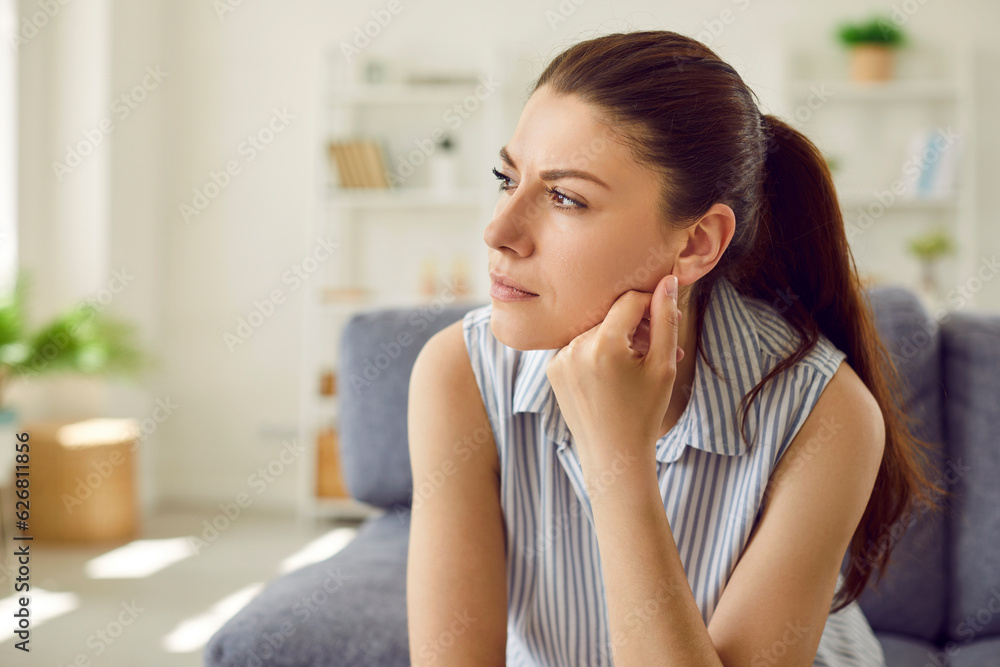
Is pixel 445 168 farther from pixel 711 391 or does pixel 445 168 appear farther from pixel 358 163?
pixel 711 391

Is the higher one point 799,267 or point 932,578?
point 799,267

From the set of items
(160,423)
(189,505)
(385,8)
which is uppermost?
(385,8)

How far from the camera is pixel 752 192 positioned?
1.04 m

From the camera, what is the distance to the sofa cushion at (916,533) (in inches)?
55.0

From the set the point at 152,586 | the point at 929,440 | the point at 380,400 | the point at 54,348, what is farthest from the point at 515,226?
the point at 54,348

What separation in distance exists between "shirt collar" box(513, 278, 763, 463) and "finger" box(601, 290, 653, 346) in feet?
0.44

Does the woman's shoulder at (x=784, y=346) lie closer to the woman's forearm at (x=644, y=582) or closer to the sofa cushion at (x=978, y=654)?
the woman's forearm at (x=644, y=582)

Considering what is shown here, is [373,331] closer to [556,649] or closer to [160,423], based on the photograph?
[556,649]

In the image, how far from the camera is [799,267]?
3.67 ft

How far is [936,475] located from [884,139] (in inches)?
115

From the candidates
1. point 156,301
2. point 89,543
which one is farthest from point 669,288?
point 156,301

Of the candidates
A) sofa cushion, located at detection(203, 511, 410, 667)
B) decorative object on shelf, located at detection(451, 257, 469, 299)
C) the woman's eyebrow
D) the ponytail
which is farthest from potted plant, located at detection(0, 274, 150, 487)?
the ponytail

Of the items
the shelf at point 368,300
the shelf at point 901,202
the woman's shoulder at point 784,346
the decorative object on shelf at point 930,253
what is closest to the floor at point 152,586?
the shelf at point 368,300

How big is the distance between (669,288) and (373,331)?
696 millimetres
